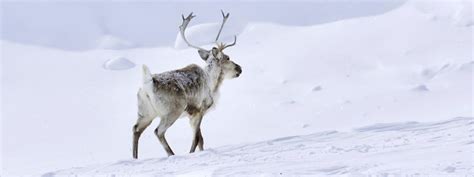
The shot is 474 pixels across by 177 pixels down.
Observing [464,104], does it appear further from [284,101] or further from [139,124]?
[139,124]

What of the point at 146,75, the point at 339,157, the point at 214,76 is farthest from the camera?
the point at 214,76

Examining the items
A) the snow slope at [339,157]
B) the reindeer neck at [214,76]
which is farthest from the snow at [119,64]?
the snow slope at [339,157]

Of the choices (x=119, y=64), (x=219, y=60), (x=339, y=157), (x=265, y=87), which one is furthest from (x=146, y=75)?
(x=119, y=64)

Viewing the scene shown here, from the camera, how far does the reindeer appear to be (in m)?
7.82

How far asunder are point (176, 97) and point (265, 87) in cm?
894

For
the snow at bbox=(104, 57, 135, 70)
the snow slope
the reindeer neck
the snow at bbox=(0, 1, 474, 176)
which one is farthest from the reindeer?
the snow at bbox=(104, 57, 135, 70)

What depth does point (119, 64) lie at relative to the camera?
18.5 m

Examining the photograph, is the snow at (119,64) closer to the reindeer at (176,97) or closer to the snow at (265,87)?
the snow at (265,87)

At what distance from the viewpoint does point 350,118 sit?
1460cm

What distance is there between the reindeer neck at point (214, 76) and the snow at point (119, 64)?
9.64m

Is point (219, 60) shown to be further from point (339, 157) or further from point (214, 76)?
point (339, 157)

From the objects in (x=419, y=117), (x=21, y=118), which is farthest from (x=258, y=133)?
(x=21, y=118)

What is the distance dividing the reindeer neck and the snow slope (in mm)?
1711

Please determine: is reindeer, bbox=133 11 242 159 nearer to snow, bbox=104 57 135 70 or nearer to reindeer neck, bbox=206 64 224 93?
reindeer neck, bbox=206 64 224 93
